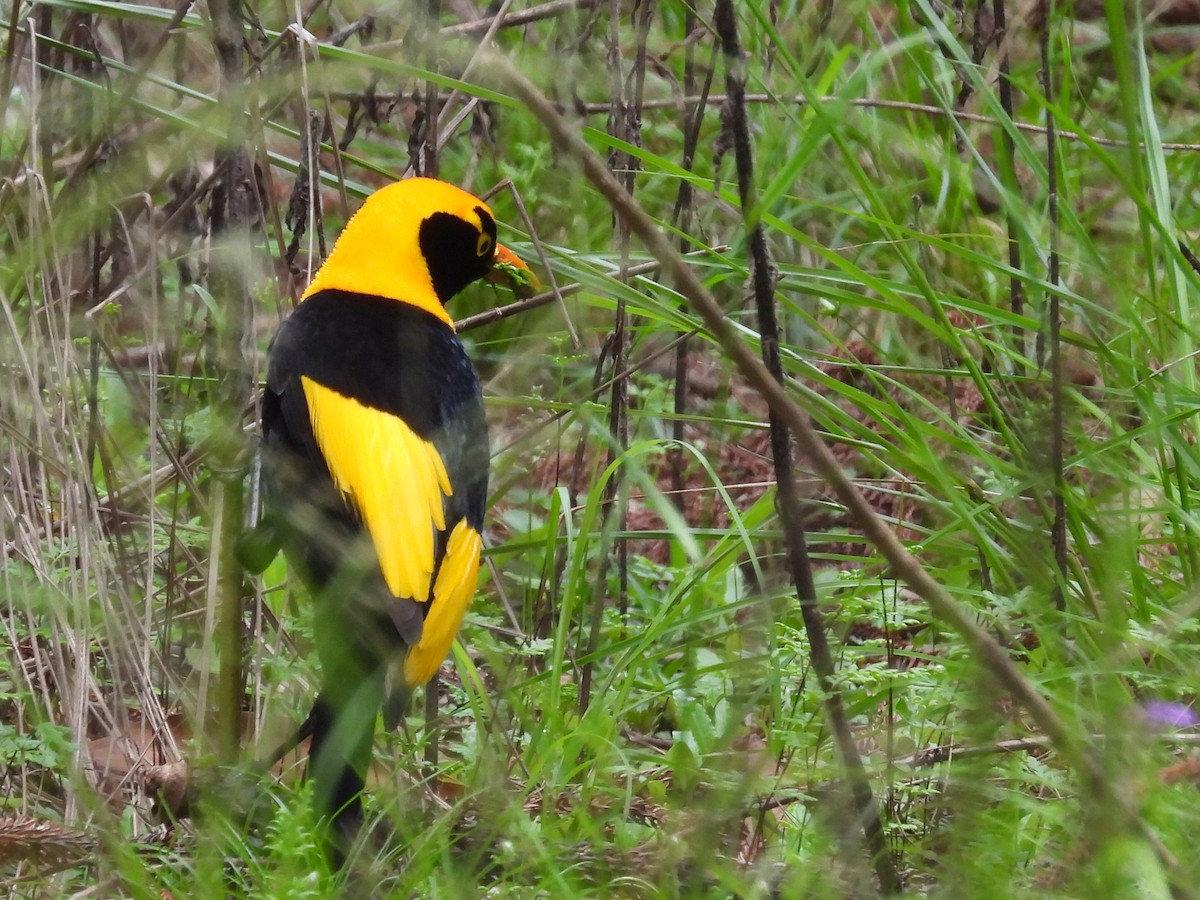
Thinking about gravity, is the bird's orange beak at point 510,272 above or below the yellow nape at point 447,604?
above

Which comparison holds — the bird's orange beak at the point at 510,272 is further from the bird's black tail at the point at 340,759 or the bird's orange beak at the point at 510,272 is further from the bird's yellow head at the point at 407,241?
the bird's black tail at the point at 340,759

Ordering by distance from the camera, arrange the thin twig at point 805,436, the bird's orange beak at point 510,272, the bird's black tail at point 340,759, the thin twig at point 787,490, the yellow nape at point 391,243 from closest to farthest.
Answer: the thin twig at point 805,436, the thin twig at point 787,490, the bird's black tail at point 340,759, the yellow nape at point 391,243, the bird's orange beak at point 510,272

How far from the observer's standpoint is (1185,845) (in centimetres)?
167

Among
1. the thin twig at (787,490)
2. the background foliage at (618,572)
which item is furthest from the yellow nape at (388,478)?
the thin twig at (787,490)

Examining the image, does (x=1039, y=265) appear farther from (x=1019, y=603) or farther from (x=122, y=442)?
(x=122, y=442)

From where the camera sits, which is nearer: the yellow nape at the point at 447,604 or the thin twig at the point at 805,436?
the thin twig at the point at 805,436

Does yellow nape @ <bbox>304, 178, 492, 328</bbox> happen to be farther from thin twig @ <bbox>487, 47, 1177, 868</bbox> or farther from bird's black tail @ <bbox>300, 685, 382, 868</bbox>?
thin twig @ <bbox>487, 47, 1177, 868</bbox>

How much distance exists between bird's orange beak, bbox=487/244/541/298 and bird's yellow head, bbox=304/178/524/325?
0.24 feet

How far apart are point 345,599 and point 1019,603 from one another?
97cm

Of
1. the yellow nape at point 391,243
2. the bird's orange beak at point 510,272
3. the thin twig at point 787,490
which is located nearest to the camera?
the thin twig at point 787,490

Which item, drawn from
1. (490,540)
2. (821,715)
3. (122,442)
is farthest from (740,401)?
(821,715)

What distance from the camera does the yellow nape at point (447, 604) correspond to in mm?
2164

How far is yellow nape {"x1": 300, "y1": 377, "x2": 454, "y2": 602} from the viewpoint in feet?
7.34

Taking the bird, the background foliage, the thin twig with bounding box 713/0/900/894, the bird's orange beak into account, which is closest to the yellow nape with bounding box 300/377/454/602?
the bird
